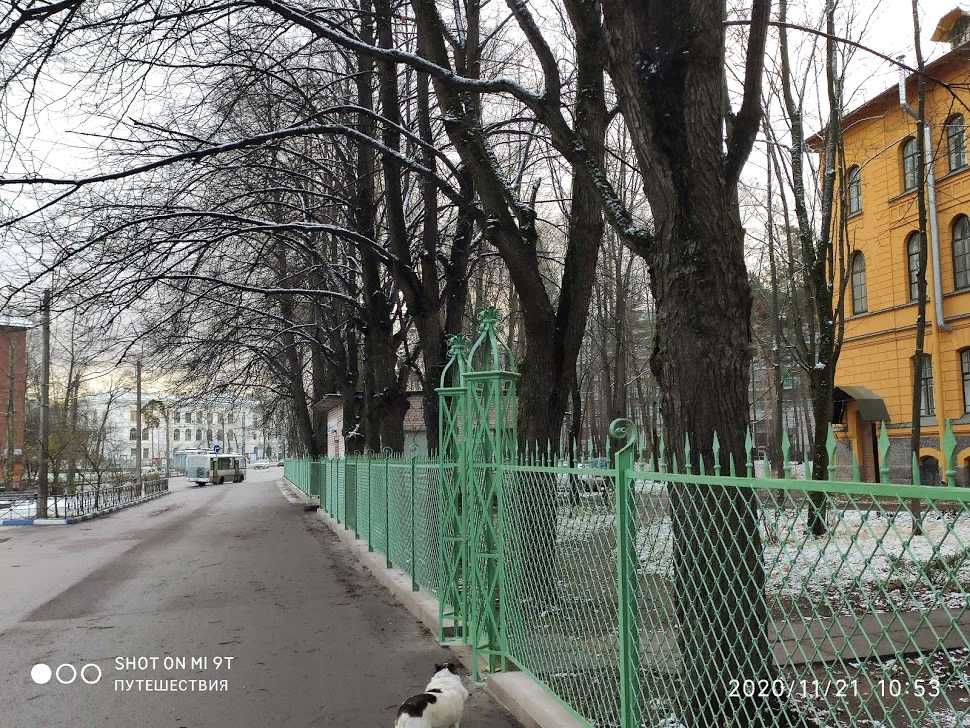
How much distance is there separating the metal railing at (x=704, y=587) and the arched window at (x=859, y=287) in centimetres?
2213

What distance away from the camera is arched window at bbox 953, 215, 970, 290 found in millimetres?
22500

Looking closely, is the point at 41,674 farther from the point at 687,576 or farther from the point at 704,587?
the point at 704,587

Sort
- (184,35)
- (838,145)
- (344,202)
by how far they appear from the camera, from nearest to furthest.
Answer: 1. (184,35)
2. (838,145)
3. (344,202)

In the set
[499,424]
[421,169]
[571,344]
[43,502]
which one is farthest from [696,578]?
[43,502]

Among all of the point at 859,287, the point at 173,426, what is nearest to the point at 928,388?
the point at 859,287

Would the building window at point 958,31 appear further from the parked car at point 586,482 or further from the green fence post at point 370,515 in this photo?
the parked car at point 586,482

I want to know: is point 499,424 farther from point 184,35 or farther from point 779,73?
point 779,73

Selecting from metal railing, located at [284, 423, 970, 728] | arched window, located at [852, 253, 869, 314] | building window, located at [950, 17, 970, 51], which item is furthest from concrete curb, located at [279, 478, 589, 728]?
arched window, located at [852, 253, 869, 314]

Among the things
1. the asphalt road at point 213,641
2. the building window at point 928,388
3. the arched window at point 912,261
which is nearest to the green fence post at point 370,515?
the asphalt road at point 213,641

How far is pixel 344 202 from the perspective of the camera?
14.8 m

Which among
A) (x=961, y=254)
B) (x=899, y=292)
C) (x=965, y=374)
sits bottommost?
(x=965, y=374)

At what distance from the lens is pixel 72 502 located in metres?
26.9

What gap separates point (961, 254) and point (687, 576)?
75.8 feet

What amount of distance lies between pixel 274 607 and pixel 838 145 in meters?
11.4
